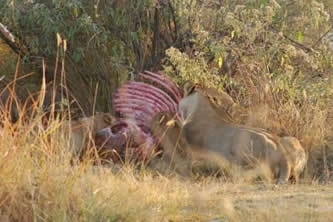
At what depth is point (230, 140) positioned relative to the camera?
6137mm

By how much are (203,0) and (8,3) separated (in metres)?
1.94

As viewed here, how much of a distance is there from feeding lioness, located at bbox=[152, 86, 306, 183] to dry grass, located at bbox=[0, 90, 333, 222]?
4.19 feet

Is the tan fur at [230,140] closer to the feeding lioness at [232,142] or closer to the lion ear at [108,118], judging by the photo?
the feeding lioness at [232,142]

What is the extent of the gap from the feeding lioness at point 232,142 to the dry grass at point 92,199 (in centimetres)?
128

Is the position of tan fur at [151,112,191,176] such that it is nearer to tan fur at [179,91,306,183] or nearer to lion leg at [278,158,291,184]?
tan fur at [179,91,306,183]

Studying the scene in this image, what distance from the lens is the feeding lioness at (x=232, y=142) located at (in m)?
5.94

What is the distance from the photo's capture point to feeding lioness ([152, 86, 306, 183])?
5.94 metres

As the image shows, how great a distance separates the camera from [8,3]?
7.14m

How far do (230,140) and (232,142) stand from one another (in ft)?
0.10

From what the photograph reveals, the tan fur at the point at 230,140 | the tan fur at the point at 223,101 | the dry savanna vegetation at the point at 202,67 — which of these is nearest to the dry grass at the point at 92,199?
the dry savanna vegetation at the point at 202,67

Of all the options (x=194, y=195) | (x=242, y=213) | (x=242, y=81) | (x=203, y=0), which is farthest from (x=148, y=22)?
(x=242, y=213)

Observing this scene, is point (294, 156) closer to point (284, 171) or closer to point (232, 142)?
point (284, 171)

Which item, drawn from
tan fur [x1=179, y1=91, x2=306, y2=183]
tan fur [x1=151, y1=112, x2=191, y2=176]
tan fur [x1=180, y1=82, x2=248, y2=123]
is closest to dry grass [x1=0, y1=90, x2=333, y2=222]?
tan fur [x1=179, y1=91, x2=306, y2=183]

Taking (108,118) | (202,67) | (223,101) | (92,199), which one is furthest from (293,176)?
(92,199)
